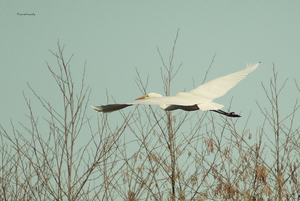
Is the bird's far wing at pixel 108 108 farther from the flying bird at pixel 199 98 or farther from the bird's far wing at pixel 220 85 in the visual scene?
the bird's far wing at pixel 220 85

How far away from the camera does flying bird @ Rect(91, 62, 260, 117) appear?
10.4 feet

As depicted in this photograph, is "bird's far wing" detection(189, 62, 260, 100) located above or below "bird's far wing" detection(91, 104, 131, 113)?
above

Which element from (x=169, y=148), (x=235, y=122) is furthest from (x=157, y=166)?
(x=235, y=122)

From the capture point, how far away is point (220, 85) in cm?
463

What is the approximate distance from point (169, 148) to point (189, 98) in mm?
615

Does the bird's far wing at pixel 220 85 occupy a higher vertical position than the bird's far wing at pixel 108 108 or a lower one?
higher

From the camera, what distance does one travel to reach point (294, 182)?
12.3 feet

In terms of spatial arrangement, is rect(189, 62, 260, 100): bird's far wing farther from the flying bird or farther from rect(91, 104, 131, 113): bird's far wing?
rect(91, 104, 131, 113): bird's far wing

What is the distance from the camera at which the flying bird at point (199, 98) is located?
318 cm

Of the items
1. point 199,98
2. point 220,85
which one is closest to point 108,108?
point 199,98

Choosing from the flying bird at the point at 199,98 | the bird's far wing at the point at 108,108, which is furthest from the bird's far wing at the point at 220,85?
the bird's far wing at the point at 108,108

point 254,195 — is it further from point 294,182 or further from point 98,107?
point 98,107

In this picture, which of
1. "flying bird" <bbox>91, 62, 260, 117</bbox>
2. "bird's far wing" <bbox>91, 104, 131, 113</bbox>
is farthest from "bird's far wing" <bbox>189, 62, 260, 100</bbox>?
"bird's far wing" <bbox>91, 104, 131, 113</bbox>

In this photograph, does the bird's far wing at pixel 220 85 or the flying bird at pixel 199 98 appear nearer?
the flying bird at pixel 199 98
